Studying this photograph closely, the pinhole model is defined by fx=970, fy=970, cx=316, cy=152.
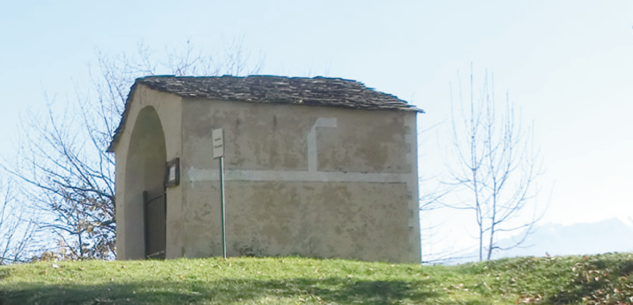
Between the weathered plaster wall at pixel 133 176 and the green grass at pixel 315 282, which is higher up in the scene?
the weathered plaster wall at pixel 133 176

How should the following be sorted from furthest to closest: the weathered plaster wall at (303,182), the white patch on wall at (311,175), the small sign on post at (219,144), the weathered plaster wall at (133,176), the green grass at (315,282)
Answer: the weathered plaster wall at (133,176)
the white patch on wall at (311,175)
the weathered plaster wall at (303,182)
the small sign on post at (219,144)
the green grass at (315,282)

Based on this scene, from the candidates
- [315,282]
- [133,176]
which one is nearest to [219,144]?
[315,282]

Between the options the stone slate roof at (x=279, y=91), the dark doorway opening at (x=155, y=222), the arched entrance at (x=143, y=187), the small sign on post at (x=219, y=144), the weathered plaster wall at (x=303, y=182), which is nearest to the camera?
the small sign on post at (x=219, y=144)

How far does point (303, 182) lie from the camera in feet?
66.8

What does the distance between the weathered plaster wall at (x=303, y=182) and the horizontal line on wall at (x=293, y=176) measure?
21 mm

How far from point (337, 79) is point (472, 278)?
9143 mm

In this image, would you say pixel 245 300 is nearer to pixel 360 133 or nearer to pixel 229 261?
pixel 229 261

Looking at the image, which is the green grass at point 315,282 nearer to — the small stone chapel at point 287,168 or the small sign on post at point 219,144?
the small sign on post at point 219,144

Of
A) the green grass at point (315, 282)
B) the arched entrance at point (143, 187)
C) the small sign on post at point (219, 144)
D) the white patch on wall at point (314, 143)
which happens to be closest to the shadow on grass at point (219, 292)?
the green grass at point (315, 282)

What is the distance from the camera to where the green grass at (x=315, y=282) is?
1334 cm

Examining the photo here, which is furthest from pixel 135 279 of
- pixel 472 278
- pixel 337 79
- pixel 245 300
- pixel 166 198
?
pixel 337 79

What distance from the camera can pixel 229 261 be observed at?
673 inches

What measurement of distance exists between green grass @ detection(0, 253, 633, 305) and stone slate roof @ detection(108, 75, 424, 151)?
4336 millimetres

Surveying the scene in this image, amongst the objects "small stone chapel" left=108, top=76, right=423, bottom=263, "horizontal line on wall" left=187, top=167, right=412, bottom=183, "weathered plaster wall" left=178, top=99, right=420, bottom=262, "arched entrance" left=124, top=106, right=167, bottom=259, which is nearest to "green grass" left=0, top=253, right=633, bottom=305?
"weathered plaster wall" left=178, top=99, right=420, bottom=262
